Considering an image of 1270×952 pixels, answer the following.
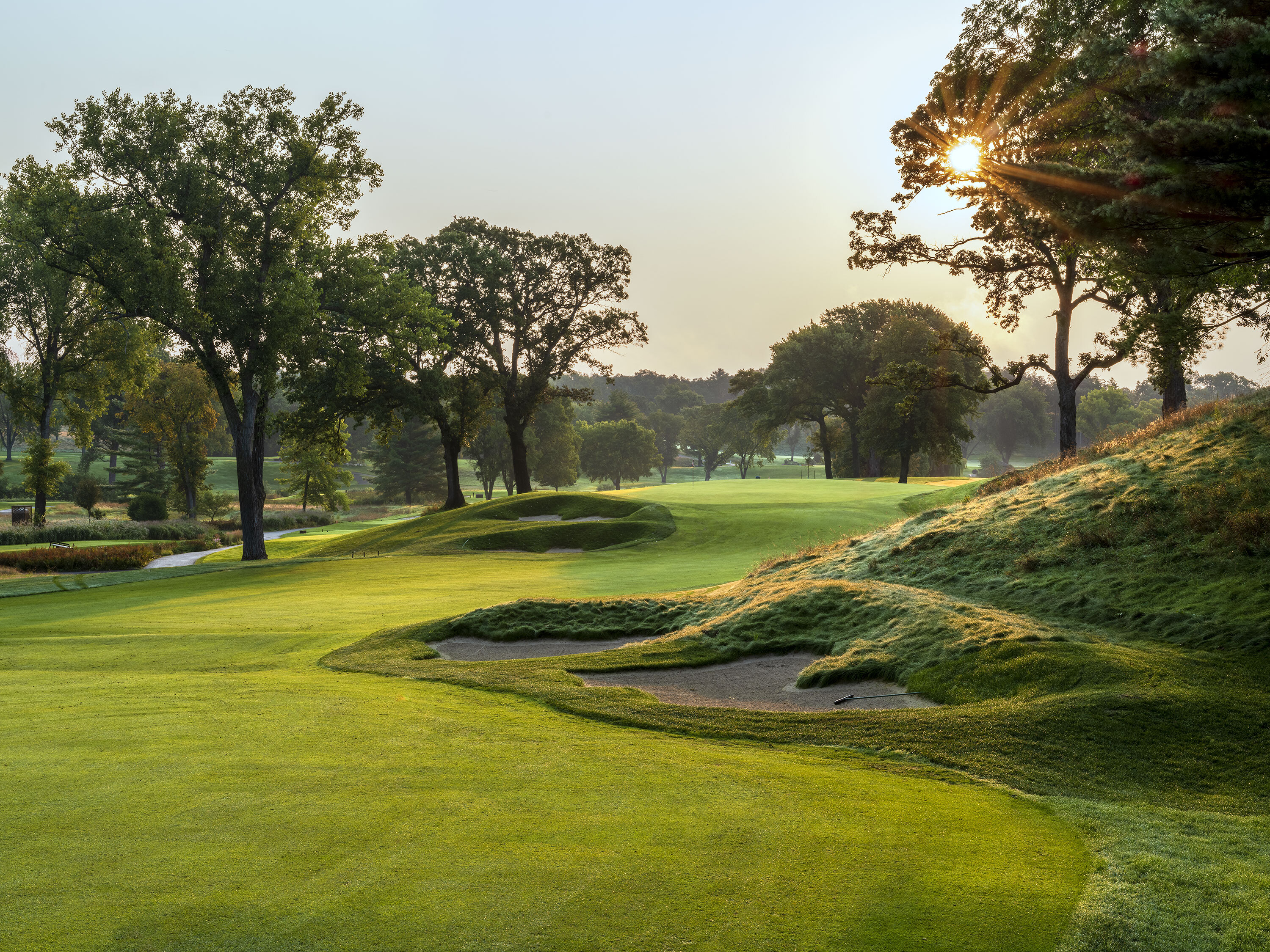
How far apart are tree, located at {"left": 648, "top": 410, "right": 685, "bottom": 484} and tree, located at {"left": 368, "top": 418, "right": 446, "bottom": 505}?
5226cm

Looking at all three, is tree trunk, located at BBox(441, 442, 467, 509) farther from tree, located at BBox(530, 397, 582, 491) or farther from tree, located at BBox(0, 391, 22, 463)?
tree, located at BBox(0, 391, 22, 463)

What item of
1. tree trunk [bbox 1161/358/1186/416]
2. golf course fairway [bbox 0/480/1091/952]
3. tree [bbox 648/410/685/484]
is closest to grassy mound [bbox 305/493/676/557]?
tree trunk [bbox 1161/358/1186/416]

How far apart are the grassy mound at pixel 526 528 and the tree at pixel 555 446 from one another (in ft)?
158

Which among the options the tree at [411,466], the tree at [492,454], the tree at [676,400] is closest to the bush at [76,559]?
the tree at [492,454]

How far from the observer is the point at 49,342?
4759 centimetres

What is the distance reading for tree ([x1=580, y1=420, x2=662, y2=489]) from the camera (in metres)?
114

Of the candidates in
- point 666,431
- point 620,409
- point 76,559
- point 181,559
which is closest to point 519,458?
point 181,559

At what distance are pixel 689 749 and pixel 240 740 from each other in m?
3.53

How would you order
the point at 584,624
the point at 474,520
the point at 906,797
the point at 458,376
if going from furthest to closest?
the point at 458,376 < the point at 474,520 < the point at 584,624 < the point at 906,797

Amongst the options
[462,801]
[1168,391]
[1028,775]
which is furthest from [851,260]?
[462,801]

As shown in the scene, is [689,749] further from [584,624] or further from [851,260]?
[851,260]

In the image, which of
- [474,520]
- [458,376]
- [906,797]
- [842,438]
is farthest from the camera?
[842,438]

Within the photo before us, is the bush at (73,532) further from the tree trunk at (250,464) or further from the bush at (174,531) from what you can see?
the tree trunk at (250,464)

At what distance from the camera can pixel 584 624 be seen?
14.4m
